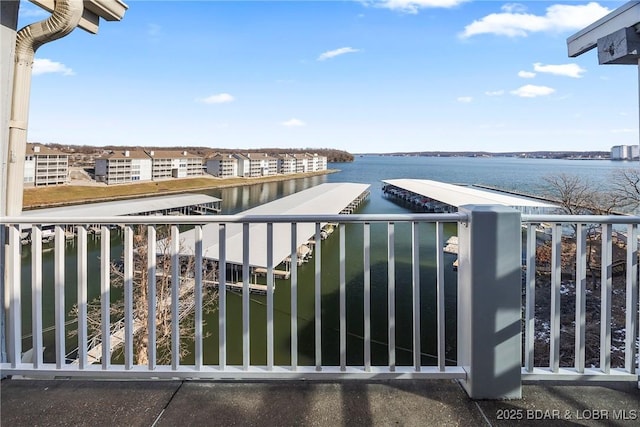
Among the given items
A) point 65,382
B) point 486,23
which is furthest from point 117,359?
point 486,23

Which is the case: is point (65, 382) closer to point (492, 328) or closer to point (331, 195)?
point (492, 328)

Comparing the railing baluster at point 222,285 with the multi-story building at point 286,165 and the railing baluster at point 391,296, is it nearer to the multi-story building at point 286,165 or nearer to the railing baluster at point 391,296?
the railing baluster at point 391,296

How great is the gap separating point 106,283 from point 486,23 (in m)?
12.7

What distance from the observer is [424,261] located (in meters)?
16.1

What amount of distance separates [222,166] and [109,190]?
21851 mm

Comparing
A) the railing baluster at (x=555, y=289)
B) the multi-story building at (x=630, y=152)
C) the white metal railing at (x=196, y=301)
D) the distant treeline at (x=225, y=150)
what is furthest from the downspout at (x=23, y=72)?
the distant treeline at (x=225, y=150)

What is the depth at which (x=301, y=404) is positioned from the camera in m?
1.56

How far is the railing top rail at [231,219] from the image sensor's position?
165cm

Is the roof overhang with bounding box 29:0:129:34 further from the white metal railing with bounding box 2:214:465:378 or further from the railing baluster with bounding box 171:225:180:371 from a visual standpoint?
the railing baluster with bounding box 171:225:180:371

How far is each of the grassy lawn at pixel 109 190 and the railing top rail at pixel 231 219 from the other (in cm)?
3294

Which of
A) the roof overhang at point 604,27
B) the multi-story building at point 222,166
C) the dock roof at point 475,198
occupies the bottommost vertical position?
the dock roof at point 475,198

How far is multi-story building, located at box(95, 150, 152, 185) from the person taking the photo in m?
42.8

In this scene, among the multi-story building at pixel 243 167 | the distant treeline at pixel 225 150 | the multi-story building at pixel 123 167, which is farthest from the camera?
the multi-story building at pixel 243 167

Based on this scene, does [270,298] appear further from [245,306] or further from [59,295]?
[59,295]
